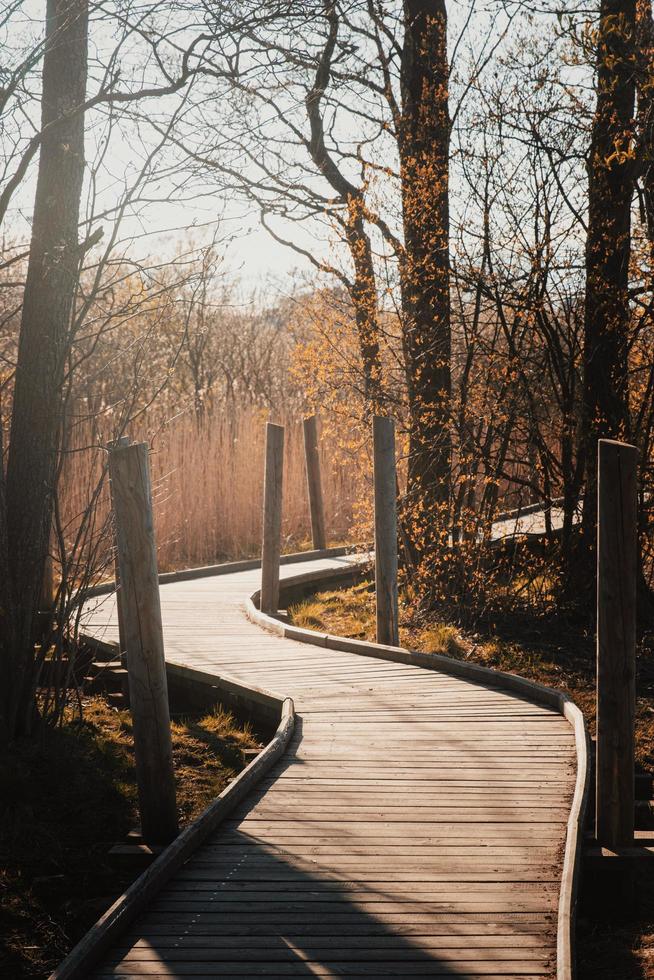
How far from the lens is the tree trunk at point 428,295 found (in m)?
7.46

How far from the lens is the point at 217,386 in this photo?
20.2 meters

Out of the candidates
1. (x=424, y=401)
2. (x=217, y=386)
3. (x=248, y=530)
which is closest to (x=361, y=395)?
(x=424, y=401)

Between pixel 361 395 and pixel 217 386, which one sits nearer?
pixel 361 395

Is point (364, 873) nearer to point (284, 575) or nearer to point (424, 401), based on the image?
point (424, 401)

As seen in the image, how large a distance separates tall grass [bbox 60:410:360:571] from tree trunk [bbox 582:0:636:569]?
414 centimetres

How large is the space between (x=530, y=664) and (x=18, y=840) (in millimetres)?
3476

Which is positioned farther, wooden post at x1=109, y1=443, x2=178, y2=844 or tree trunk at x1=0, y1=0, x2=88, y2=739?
tree trunk at x1=0, y1=0, x2=88, y2=739

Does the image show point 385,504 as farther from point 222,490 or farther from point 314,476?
point 222,490

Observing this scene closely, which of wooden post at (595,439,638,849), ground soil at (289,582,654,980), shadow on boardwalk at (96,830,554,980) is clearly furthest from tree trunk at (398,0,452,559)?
shadow on boardwalk at (96,830,554,980)

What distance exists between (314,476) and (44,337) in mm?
6349

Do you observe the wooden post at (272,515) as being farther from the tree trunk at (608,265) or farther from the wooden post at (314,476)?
the wooden post at (314,476)

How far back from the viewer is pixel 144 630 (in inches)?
149

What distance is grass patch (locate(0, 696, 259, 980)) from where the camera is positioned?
12.5 feet

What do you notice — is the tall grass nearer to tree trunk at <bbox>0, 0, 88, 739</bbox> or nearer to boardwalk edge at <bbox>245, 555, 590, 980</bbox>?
boardwalk edge at <bbox>245, 555, 590, 980</bbox>
